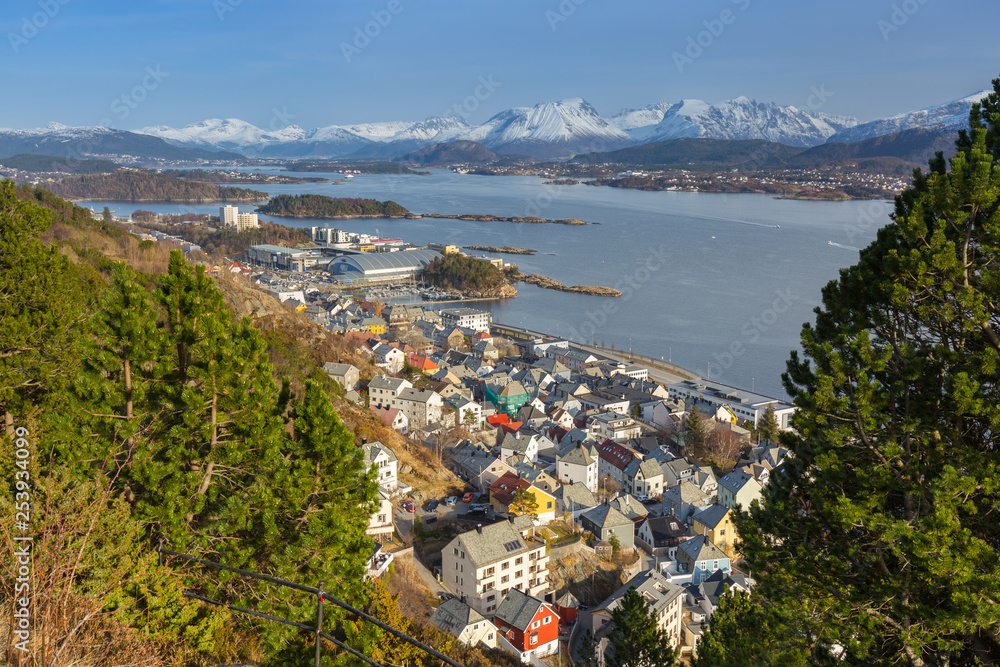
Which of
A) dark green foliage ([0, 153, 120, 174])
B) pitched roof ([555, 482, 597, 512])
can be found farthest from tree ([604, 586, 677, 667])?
dark green foliage ([0, 153, 120, 174])

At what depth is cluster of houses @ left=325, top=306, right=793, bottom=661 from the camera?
4531 mm

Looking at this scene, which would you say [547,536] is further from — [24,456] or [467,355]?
[467,355]

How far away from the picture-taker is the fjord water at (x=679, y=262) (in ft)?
42.9

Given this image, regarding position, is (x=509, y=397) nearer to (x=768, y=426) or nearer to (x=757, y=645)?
(x=768, y=426)

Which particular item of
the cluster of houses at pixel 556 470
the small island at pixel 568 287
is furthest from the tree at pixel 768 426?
the small island at pixel 568 287

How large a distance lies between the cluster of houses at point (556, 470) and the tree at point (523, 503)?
0.04 feet

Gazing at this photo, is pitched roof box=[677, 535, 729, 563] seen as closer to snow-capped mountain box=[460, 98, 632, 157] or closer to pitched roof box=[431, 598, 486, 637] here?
pitched roof box=[431, 598, 486, 637]

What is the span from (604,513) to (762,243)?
19.1 meters

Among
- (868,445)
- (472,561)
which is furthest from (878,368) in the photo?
(472,561)

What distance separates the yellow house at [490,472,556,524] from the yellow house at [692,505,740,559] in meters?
1.45

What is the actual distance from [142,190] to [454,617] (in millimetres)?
40732

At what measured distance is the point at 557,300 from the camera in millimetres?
17078

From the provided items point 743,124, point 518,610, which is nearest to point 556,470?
point 518,610

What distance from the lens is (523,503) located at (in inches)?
223
